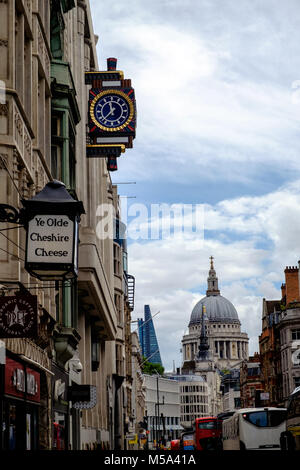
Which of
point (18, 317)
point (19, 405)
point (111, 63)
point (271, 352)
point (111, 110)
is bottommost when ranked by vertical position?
point (19, 405)

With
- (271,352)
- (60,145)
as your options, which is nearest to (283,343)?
(271,352)

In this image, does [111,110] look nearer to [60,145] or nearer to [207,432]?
[60,145]

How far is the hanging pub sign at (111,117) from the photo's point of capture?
37.7 metres

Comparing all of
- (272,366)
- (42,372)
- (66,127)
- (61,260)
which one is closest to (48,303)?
(42,372)

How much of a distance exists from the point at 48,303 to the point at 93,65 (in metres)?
28.5

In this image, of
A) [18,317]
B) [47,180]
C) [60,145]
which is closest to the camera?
[18,317]

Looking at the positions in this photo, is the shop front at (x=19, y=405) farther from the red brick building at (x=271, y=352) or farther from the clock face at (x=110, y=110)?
the red brick building at (x=271, y=352)

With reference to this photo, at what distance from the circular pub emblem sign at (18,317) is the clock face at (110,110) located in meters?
22.8

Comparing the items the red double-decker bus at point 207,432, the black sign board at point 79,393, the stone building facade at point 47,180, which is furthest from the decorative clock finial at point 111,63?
the red double-decker bus at point 207,432

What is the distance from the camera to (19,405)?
1922 cm

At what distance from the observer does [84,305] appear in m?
40.4

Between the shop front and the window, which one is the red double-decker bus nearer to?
the window

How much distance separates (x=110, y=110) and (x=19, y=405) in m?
21.3

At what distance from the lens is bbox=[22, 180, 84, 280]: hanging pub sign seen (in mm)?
11055
